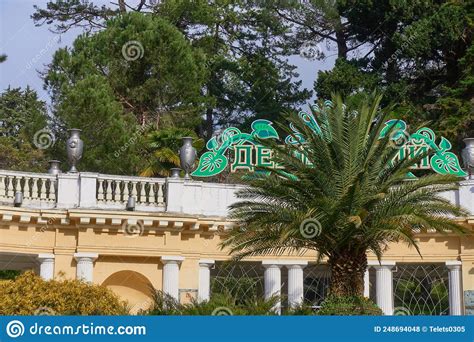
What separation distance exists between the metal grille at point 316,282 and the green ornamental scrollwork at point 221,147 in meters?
5.76

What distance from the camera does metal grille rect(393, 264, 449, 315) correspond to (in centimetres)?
4181

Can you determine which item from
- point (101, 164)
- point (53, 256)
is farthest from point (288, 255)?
point (101, 164)

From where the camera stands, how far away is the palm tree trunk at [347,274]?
1122 inches

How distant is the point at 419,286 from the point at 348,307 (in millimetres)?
19049

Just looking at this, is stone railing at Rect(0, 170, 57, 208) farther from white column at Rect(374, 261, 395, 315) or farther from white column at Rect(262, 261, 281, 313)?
white column at Rect(374, 261, 395, 315)

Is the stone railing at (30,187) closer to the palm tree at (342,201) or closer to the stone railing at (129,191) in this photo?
the stone railing at (129,191)

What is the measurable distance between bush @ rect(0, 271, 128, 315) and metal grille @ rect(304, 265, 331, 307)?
12.8m

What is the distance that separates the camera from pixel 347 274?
28547 mm

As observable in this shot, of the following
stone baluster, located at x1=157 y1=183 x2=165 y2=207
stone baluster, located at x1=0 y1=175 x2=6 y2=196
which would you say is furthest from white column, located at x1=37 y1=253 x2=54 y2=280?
stone baluster, located at x1=157 y1=183 x2=165 y2=207

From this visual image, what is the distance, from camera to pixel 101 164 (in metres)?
49.1

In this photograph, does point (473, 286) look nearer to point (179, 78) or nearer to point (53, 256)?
point (53, 256)

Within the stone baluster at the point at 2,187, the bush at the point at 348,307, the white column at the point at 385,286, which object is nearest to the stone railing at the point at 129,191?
the stone baluster at the point at 2,187

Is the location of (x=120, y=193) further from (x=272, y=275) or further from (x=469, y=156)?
(x=469, y=156)

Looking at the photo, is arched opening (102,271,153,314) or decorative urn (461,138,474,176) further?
decorative urn (461,138,474,176)
